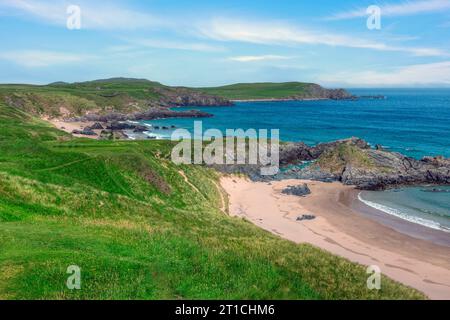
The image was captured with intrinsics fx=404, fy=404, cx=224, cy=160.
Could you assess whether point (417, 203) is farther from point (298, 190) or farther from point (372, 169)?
point (298, 190)

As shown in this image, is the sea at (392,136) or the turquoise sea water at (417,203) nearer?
the turquoise sea water at (417,203)

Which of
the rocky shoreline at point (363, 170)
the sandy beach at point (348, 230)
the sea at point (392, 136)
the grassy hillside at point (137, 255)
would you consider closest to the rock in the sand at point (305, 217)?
the sandy beach at point (348, 230)

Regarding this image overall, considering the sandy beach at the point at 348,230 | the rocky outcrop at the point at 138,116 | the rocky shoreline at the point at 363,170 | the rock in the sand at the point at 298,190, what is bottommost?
the sandy beach at the point at 348,230

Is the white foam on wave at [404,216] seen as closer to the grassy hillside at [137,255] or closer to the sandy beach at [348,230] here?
the sandy beach at [348,230]

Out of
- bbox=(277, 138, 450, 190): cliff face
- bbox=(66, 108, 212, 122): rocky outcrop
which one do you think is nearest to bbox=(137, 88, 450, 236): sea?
bbox=(277, 138, 450, 190): cliff face

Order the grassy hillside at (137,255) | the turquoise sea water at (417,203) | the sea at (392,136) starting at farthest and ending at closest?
the sea at (392,136), the turquoise sea water at (417,203), the grassy hillside at (137,255)

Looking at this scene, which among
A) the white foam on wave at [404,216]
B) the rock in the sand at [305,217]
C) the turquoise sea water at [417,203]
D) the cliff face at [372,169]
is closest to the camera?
the white foam on wave at [404,216]
